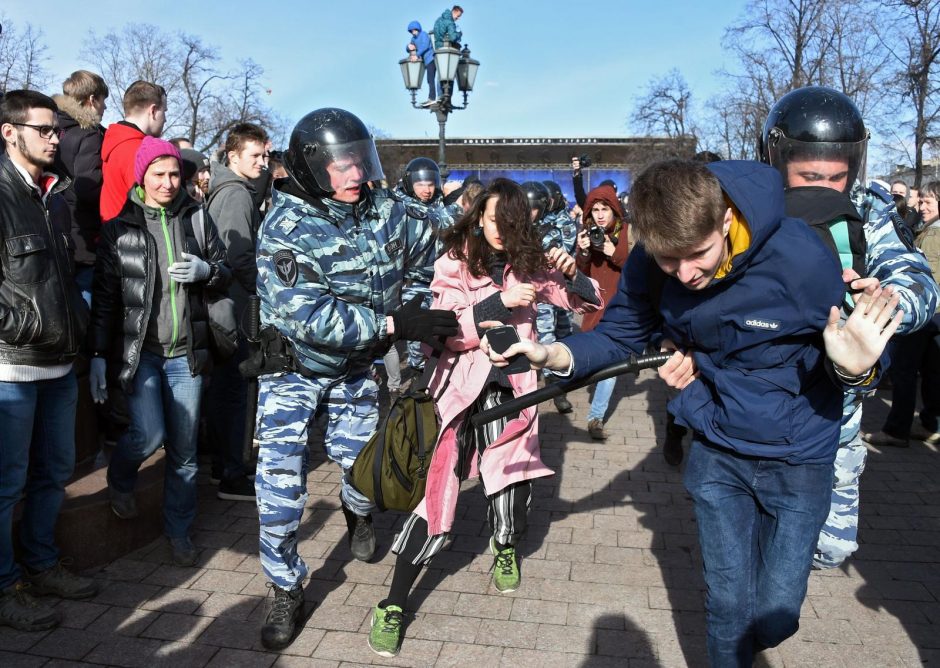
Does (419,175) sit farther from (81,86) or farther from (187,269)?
(187,269)

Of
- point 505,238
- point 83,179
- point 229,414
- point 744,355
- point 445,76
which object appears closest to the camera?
point 744,355

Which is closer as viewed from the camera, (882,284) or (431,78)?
(882,284)

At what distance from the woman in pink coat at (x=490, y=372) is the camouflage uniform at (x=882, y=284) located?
1.30 metres

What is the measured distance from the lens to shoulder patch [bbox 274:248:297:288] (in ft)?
10.6

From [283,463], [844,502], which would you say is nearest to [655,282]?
[844,502]

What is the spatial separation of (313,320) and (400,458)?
71 cm

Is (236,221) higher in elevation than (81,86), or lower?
lower

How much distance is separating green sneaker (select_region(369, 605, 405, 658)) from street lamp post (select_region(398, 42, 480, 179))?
30.3 feet

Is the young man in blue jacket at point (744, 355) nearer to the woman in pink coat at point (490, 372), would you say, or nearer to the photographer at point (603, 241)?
the woman in pink coat at point (490, 372)

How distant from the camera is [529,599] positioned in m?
3.87

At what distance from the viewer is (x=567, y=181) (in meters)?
34.4

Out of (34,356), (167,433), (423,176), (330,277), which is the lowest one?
(167,433)

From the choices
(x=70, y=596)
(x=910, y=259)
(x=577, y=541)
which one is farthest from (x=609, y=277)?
(x=70, y=596)

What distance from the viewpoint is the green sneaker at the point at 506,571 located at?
393 centimetres
